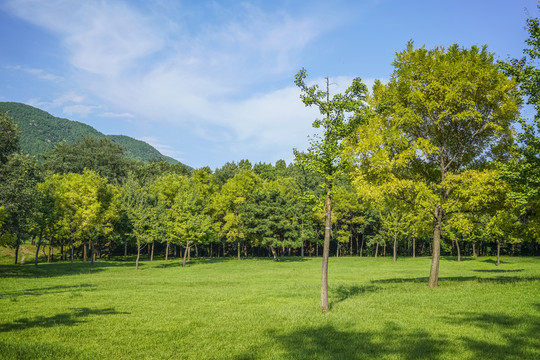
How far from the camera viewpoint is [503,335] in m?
10.6

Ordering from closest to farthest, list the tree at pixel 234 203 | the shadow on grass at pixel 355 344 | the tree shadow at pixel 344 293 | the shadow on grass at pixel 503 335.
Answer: the shadow on grass at pixel 503 335 → the shadow on grass at pixel 355 344 → the tree shadow at pixel 344 293 → the tree at pixel 234 203

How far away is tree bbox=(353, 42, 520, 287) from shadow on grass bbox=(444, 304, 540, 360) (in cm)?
806

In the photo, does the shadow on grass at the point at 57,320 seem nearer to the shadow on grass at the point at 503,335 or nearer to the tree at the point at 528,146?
the shadow on grass at the point at 503,335

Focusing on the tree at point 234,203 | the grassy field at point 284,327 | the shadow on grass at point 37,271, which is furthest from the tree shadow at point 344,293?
the tree at point 234,203

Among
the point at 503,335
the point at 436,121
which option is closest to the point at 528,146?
the point at 436,121

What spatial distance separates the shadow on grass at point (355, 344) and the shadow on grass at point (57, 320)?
815cm

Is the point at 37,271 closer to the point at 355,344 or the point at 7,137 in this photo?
the point at 7,137

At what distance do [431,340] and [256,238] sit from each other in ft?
173

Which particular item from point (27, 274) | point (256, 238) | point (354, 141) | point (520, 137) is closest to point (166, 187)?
point (256, 238)

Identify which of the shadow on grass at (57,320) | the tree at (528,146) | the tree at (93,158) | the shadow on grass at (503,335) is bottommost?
the shadow on grass at (57,320)

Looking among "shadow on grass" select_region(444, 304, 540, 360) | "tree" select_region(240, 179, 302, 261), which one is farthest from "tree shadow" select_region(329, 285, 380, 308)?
"tree" select_region(240, 179, 302, 261)

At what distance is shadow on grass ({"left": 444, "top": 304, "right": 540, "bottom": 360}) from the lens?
8959 mm

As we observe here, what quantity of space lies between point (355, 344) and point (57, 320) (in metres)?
11.6

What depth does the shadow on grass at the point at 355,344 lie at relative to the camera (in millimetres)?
9141
